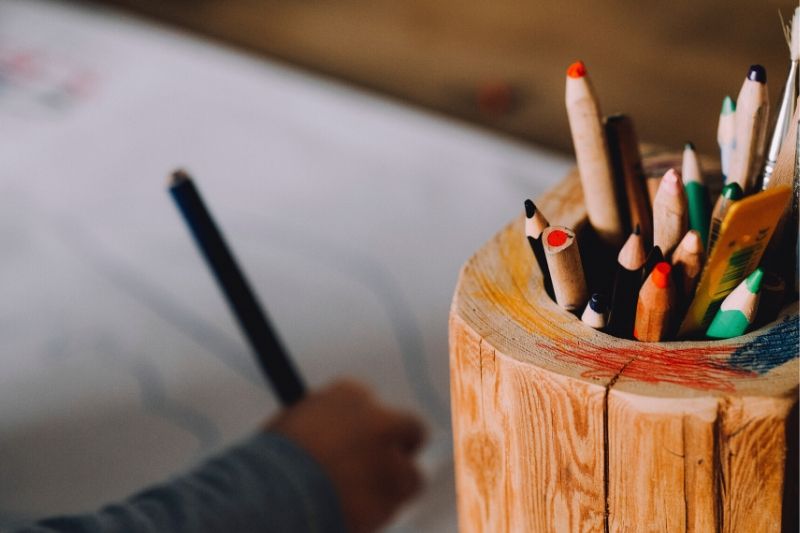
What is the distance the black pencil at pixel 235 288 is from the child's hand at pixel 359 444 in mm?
21

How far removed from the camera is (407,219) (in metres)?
0.71

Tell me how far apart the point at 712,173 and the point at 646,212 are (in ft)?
0.13

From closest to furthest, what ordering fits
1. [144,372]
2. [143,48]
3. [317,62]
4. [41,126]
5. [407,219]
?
→ [144,372] < [407,219] < [41,126] < [143,48] < [317,62]

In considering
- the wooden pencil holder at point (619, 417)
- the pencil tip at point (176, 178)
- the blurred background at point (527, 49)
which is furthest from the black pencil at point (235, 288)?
the blurred background at point (527, 49)

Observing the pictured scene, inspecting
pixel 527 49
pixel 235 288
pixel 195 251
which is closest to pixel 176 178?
pixel 235 288

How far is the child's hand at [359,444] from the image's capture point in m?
0.45

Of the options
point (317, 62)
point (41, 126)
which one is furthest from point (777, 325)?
point (317, 62)

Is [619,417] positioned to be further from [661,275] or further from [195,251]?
[195,251]

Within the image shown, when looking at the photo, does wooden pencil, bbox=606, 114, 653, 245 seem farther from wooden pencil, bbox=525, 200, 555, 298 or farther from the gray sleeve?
the gray sleeve

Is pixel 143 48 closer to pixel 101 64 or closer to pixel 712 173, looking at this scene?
pixel 101 64

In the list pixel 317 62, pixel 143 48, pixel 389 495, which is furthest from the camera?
pixel 317 62

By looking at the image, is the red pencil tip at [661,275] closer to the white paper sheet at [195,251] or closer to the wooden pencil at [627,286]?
the wooden pencil at [627,286]

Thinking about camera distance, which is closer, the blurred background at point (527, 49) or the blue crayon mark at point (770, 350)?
the blue crayon mark at point (770, 350)

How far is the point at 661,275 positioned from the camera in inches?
9.5
